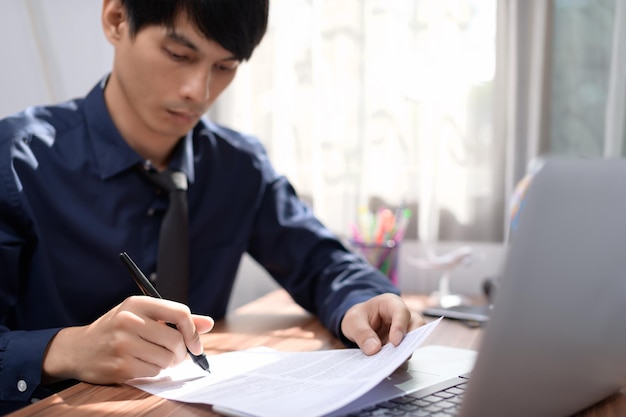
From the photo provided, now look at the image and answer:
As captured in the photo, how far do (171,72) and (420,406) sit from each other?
0.69 meters

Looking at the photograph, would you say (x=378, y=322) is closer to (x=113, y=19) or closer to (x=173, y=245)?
(x=173, y=245)

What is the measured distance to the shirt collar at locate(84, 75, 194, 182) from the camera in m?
1.15

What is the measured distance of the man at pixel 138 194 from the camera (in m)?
1.05

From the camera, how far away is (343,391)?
2.11 ft

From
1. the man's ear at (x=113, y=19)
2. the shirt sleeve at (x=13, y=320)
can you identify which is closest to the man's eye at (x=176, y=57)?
the man's ear at (x=113, y=19)

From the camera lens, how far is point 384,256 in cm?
147

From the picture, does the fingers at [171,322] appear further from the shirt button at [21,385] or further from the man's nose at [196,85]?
the man's nose at [196,85]

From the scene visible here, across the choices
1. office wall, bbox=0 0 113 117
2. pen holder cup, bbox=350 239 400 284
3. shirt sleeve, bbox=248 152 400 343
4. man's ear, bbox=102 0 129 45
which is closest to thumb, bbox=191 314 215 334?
shirt sleeve, bbox=248 152 400 343

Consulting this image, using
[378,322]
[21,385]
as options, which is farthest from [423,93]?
[21,385]

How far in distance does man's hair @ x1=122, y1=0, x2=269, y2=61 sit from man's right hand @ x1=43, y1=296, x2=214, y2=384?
49cm

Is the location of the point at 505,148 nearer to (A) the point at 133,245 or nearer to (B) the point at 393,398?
(A) the point at 133,245

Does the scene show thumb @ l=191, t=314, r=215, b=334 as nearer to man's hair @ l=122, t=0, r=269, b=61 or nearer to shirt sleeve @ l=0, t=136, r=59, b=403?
shirt sleeve @ l=0, t=136, r=59, b=403

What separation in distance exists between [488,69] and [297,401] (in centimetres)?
123

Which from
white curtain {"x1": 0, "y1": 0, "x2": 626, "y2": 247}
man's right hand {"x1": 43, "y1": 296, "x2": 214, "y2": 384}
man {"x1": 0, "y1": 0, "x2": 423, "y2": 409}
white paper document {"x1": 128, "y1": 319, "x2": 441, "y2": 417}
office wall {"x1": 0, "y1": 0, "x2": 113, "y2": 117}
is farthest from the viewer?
white curtain {"x1": 0, "y1": 0, "x2": 626, "y2": 247}
